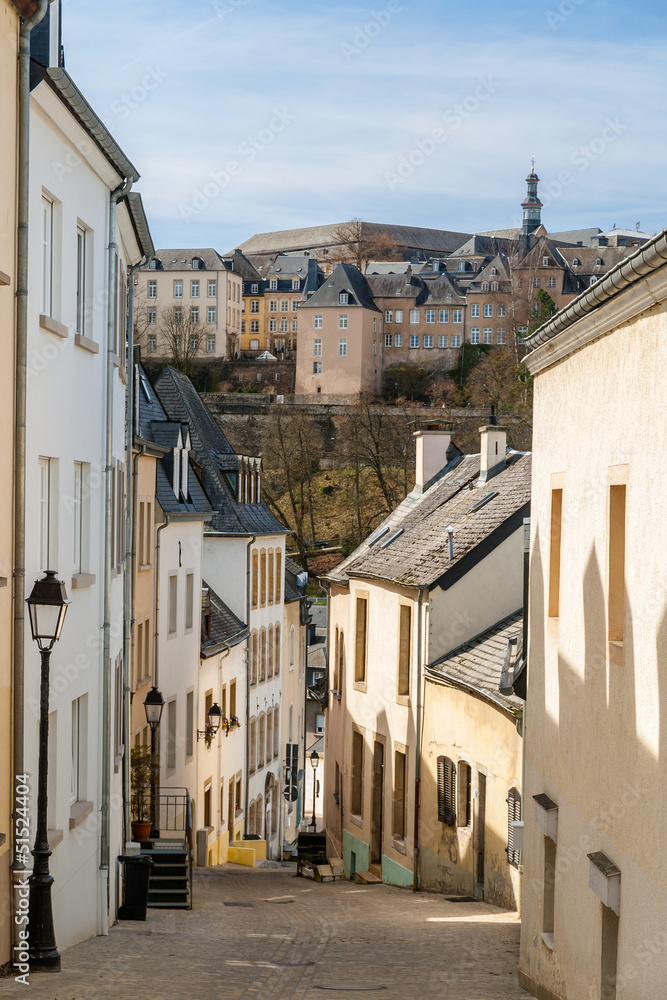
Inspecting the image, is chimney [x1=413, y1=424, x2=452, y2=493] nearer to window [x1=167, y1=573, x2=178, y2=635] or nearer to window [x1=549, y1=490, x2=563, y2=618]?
window [x1=167, y1=573, x2=178, y2=635]

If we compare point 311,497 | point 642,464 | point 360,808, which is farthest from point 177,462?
point 311,497

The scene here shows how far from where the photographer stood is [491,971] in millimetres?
11961

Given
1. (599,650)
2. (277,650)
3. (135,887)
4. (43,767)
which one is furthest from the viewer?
(277,650)

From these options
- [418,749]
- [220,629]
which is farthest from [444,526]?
[220,629]

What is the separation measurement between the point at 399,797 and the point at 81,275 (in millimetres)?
13049

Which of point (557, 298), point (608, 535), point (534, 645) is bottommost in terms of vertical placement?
point (534, 645)

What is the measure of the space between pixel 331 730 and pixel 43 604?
20900 millimetres

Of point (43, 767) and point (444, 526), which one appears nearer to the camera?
point (43, 767)

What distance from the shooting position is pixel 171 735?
78.9 feet

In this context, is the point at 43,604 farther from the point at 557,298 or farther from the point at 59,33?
the point at 557,298

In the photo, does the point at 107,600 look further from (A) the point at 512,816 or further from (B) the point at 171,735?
(B) the point at 171,735

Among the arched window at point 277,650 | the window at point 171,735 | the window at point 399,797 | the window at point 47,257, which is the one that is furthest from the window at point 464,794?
the arched window at point 277,650

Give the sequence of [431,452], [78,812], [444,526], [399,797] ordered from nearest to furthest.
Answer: [78,812], [399,797], [444,526], [431,452]

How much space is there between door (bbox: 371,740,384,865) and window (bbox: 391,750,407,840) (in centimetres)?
114
